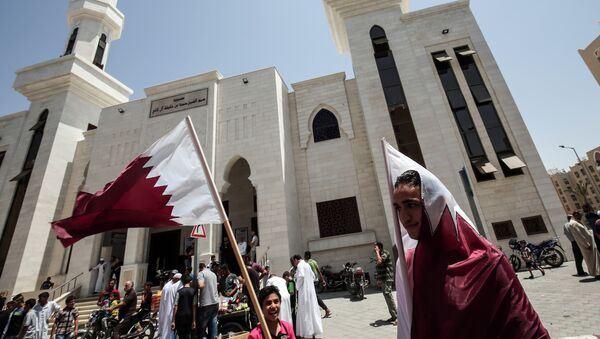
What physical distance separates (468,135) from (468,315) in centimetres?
1072

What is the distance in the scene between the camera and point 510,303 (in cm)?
107

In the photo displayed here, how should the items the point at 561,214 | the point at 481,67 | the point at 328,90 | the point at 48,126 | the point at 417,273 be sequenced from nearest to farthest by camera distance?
1. the point at 417,273
2. the point at 561,214
3. the point at 481,67
4. the point at 328,90
5. the point at 48,126

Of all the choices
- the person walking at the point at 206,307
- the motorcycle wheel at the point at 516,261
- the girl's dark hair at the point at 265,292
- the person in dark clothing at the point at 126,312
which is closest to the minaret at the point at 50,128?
the person in dark clothing at the point at 126,312

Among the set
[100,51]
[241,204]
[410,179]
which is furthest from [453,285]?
Answer: [100,51]

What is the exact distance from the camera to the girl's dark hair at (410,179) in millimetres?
1349

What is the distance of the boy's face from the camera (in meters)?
1.30

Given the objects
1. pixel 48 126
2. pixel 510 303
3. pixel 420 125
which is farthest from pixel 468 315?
pixel 48 126

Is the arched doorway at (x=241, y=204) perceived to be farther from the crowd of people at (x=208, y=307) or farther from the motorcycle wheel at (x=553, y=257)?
the motorcycle wheel at (x=553, y=257)

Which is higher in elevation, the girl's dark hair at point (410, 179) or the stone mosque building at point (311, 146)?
the stone mosque building at point (311, 146)

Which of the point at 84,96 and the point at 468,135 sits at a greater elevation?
the point at 84,96

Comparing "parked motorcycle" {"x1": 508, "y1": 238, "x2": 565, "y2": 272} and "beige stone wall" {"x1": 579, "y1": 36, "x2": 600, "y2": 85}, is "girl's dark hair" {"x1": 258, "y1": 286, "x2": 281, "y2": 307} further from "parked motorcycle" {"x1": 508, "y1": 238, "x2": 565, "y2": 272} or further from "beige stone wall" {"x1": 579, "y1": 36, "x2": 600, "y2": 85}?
"beige stone wall" {"x1": 579, "y1": 36, "x2": 600, "y2": 85}

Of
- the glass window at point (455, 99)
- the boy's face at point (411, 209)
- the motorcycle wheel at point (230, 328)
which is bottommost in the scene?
the motorcycle wheel at point (230, 328)

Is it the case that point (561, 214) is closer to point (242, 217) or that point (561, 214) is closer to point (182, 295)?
point (182, 295)

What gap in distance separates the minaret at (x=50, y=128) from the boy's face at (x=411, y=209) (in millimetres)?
15918
